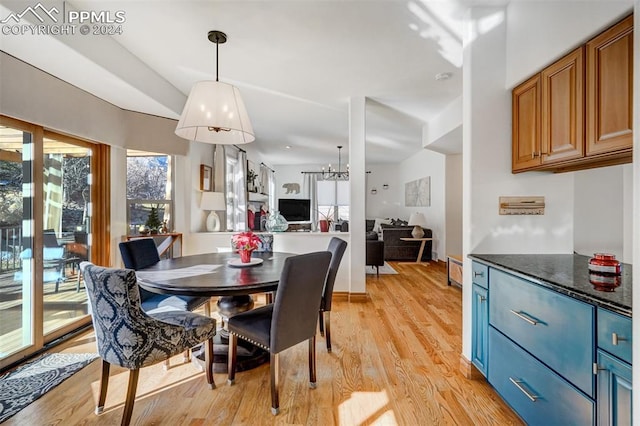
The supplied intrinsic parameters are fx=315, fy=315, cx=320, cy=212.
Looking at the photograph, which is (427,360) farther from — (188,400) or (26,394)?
(26,394)

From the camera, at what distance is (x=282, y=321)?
1852mm

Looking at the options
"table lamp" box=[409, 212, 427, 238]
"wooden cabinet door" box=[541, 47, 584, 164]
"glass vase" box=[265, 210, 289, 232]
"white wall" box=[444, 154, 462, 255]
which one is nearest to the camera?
"wooden cabinet door" box=[541, 47, 584, 164]

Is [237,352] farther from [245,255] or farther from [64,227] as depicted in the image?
[64,227]

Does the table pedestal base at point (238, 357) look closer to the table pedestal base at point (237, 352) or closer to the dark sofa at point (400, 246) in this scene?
the table pedestal base at point (237, 352)

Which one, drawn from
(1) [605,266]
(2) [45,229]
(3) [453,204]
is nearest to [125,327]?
(2) [45,229]

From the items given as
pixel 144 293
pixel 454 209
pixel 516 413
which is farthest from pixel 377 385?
pixel 454 209


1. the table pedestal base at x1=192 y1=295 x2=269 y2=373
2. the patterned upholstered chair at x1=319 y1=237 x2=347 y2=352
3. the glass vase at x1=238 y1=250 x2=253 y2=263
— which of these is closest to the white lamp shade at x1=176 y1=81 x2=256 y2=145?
the glass vase at x1=238 y1=250 x2=253 y2=263

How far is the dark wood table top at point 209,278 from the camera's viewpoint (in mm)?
1862

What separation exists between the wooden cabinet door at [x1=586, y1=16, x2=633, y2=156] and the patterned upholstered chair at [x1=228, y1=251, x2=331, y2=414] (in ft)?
5.08

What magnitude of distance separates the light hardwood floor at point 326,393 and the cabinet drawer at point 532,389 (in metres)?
0.20

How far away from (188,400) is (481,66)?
9.76 ft

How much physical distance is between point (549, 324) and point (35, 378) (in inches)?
126

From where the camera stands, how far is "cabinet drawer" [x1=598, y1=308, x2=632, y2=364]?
3.59 feet

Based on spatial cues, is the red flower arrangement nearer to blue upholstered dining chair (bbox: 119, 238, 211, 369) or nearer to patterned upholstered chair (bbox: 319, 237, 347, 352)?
blue upholstered dining chair (bbox: 119, 238, 211, 369)
